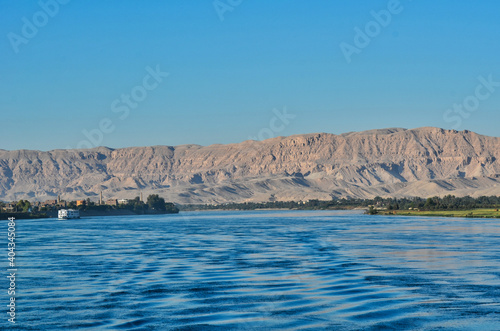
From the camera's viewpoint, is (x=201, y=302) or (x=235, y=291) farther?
(x=235, y=291)

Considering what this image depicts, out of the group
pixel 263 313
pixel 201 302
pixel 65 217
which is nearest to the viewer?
pixel 263 313

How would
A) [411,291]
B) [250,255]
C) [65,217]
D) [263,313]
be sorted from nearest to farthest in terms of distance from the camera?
[263,313] → [411,291] → [250,255] → [65,217]

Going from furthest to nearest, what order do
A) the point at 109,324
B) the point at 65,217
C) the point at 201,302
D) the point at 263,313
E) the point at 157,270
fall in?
the point at 65,217 < the point at 157,270 < the point at 201,302 < the point at 263,313 < the point at 109,324

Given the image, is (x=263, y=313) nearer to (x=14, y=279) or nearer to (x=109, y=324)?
(x=109, y=324)

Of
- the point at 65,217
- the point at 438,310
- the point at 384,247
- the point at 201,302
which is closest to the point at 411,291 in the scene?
the point at 438,310

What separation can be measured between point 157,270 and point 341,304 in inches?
655

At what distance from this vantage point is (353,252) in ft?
186

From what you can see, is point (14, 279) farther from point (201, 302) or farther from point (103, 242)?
point (103, 242)

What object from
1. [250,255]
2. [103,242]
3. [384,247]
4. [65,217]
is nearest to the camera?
[250,255]

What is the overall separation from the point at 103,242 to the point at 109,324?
4698 cm

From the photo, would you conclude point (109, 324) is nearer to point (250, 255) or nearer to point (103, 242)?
point (250, 255)

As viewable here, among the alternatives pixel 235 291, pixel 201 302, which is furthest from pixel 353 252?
pixel 201 302

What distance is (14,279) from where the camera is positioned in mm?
40875

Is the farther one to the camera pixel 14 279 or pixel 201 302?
pixel 14 279
